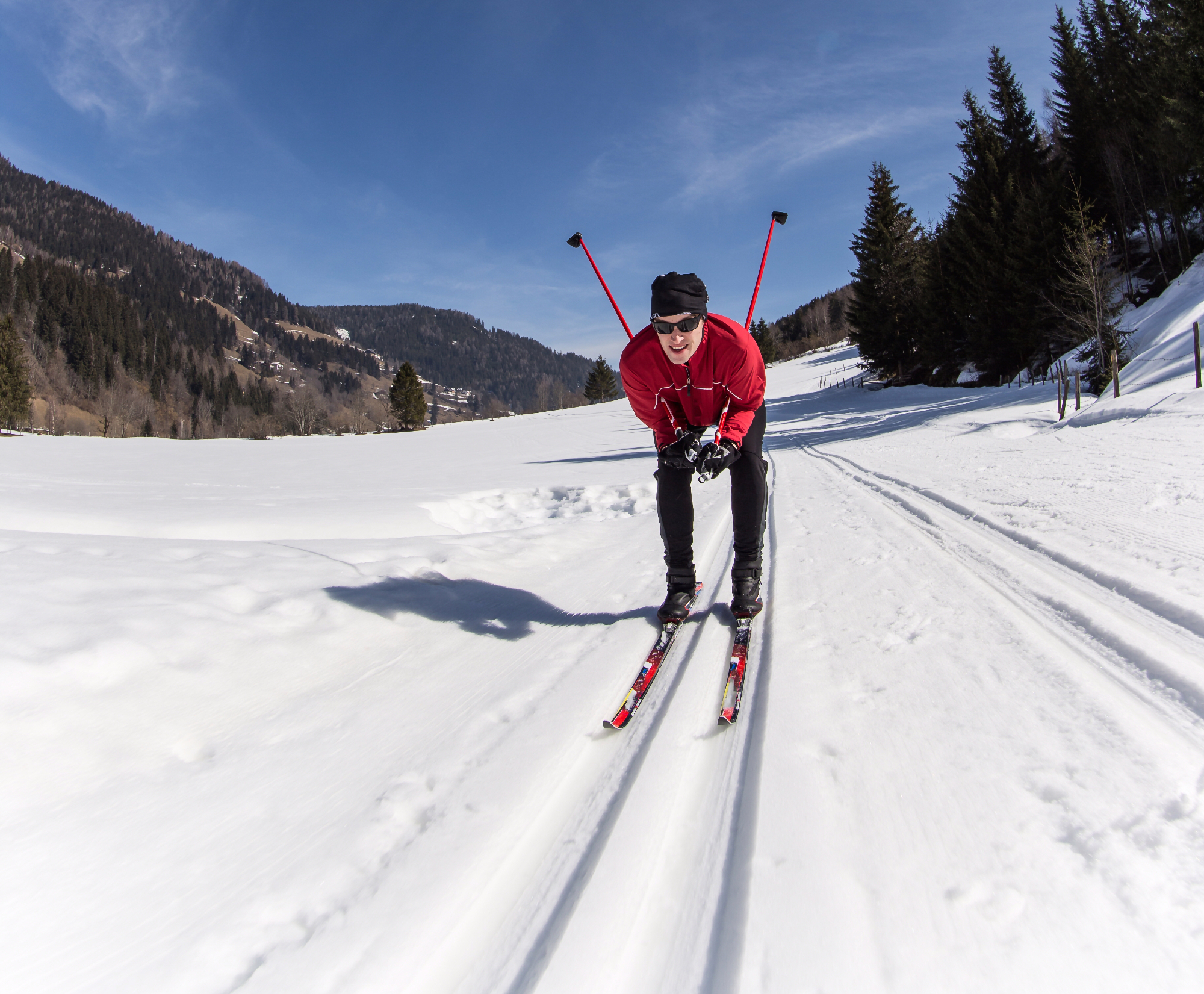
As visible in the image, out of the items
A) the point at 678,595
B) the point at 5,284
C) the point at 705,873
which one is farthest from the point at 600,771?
the point at 5,284

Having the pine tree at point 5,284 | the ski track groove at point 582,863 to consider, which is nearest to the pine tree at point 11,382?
the pine tree at point 5,284

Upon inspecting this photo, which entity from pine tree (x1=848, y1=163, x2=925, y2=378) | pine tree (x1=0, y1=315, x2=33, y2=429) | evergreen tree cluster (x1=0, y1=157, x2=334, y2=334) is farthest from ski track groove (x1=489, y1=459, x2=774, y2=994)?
evergreen tree cluster (x1=0, y1=157, x2=334, y2=334)

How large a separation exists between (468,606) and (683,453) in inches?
56.6

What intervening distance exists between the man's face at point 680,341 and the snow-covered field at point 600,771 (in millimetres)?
1243

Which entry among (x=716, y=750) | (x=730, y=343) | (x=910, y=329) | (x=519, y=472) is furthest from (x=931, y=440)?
(x=910, y=329)

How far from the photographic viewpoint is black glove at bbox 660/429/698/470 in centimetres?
255

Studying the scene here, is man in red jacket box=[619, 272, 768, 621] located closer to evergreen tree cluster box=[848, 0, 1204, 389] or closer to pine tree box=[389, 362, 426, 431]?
evergreen tree cluster box=[848, 0, 1204, 389]

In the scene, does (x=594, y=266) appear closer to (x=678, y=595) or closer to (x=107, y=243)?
(x=678, y=595)

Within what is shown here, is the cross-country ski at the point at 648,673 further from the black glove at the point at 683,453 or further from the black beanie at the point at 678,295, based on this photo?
the black beanie at the point at 678,295

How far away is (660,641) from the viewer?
7.93 ft

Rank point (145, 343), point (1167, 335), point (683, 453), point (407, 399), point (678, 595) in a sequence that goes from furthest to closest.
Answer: point (145, 343), point (407, 399), point (1167, 335), point (678, 595), point (683, 453)

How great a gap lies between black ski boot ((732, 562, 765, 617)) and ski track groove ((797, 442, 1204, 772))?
101cm

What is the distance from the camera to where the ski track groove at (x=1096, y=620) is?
1.53 m

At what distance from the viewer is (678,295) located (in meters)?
2.46
